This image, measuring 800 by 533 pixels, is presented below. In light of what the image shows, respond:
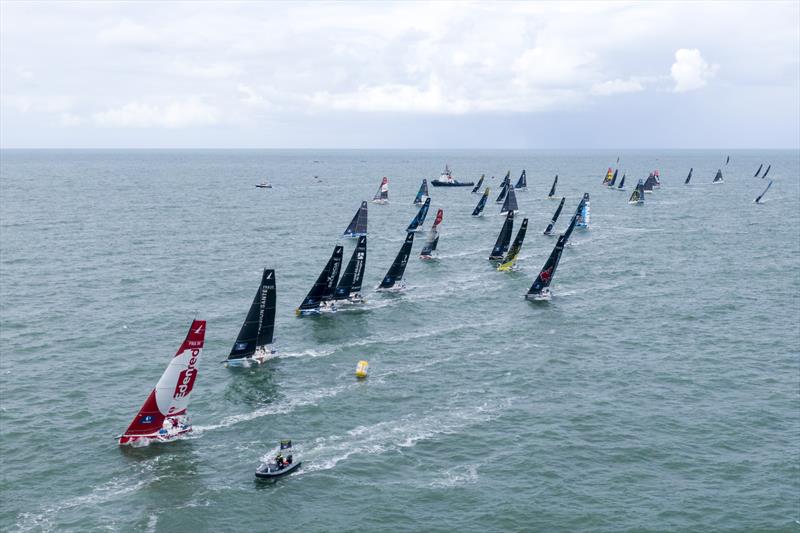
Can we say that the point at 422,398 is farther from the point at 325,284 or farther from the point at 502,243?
the point at 502,243

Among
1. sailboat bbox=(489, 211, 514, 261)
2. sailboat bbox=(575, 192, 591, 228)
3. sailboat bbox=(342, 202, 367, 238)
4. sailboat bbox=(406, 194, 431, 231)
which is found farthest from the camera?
sailboat bbox=(575, 192, 591, 228)

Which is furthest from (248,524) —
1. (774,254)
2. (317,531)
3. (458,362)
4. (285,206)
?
(285,206)

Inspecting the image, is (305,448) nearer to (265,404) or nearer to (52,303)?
(265,404)

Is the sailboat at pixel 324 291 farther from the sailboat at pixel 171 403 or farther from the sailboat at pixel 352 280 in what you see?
the sailboat at pixel 171 403

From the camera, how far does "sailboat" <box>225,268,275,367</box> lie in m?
60.8

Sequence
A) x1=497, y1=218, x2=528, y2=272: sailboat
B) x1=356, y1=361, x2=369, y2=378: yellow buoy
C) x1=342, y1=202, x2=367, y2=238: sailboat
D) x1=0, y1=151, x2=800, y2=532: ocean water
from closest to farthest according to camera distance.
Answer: x1=0, y1=151, x2=800, y2=532: ocean water
x1=356, y1=361, x2=369, y2=378: yellow buoy
x1=497, y1=218, x2=528, y2=272: sailboat
x1=342, y1=202, x2=367, y2=238: sailboat

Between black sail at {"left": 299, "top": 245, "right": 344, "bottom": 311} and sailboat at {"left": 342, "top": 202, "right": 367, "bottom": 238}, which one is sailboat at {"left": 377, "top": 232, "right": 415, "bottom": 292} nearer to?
black sail at {"left": 299, "top": 245, "right": 344, "bottom": 311}

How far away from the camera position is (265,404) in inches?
2068

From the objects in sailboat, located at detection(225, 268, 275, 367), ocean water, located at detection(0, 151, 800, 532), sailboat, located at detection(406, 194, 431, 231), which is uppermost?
sailboat, located at detection(406, 194, 431, 231)

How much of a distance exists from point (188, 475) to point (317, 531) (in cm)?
982

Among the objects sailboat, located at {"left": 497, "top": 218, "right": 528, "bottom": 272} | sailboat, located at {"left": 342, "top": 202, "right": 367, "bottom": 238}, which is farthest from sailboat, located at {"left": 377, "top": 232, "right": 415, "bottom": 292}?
sailboat, located at {"left": 342, "top": 202, "right": 367, "bottom": 238}

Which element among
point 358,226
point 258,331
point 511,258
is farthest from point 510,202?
point 258,331

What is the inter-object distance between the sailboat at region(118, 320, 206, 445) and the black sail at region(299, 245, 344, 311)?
92.7ft

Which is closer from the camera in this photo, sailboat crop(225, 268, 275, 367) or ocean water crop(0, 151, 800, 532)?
ocean water crop(0, 151, 800, 532)
